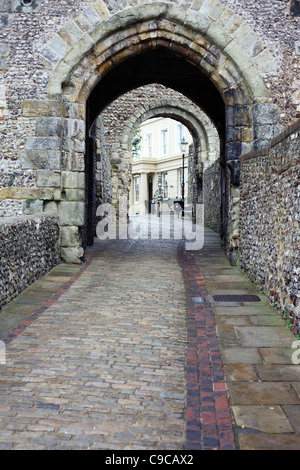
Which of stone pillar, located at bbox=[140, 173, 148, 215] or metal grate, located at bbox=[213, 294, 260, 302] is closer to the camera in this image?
metal grate, located at bbox=[213, 294, 260, 302]

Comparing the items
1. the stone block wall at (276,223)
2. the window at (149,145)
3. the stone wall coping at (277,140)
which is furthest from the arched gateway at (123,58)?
the window at (149,145)

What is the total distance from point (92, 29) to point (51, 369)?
22.0 feet

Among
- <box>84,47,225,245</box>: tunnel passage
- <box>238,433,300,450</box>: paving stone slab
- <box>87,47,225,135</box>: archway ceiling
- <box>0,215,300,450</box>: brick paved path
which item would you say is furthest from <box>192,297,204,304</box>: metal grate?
<box>87,47,225,135</box>: archway ceiling

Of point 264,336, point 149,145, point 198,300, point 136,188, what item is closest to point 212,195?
point 198,300

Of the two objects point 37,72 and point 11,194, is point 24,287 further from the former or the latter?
point 37,72

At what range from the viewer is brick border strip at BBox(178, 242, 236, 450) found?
9.39 ft

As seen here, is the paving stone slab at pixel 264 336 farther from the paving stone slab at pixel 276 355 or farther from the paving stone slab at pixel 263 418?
the paving stone slab at pixel 263 418

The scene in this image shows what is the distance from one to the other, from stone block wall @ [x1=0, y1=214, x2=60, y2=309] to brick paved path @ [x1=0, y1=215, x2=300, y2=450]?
23cm

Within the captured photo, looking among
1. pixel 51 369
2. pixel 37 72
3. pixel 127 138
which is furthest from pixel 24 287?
pixel 127 138

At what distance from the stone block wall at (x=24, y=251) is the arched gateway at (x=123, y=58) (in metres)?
0.88

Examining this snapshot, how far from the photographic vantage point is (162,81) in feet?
39.8

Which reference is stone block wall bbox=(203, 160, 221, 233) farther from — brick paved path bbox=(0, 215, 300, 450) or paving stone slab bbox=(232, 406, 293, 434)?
paving stone slab bbox=(232, 406, 293, 434)

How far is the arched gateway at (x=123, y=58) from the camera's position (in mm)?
8555

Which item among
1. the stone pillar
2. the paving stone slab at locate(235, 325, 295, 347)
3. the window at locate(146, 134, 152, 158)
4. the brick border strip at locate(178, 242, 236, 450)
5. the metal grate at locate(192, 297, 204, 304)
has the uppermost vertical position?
the window at locate(146, 134, 152, 158)
